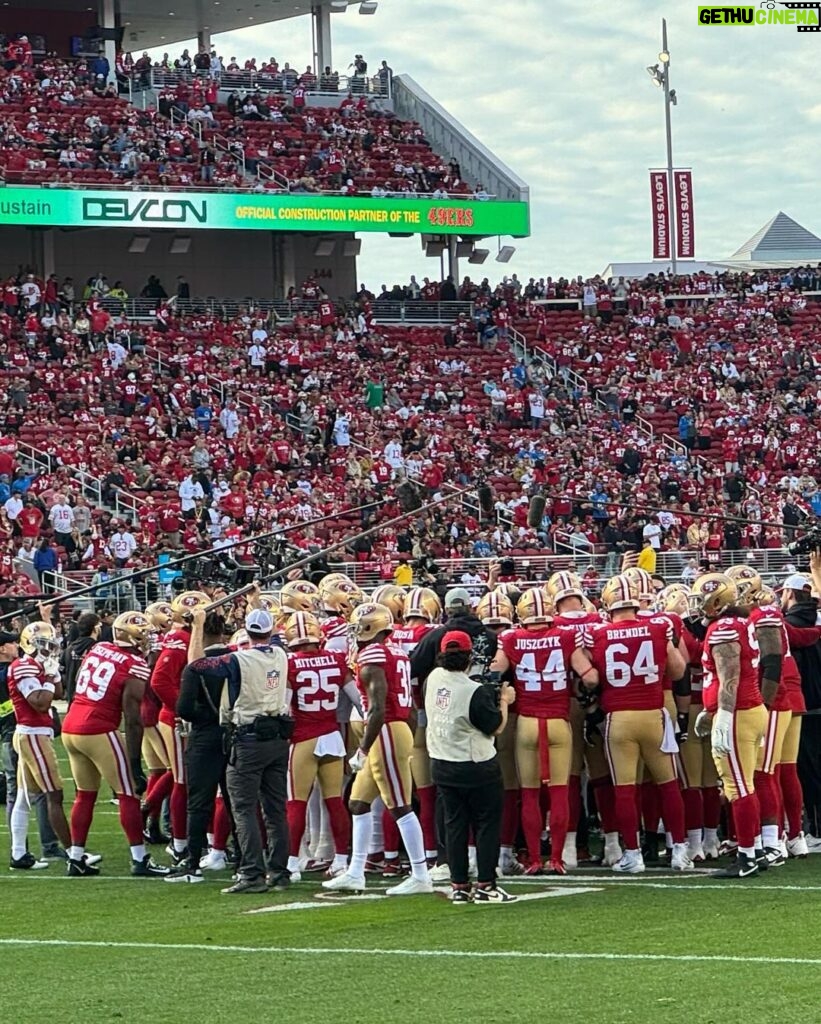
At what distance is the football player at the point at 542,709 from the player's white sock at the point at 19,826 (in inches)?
129

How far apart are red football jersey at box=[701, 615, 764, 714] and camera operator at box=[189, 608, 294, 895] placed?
7.59ft

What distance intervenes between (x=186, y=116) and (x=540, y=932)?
98.2 feet

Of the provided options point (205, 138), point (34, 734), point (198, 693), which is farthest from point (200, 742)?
point (205, 138)

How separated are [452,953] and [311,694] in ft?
9.47

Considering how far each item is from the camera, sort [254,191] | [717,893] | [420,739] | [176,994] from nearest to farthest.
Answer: [176,994]
[717,893]
[420,739]
[254,191]

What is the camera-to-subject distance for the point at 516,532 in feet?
96.9

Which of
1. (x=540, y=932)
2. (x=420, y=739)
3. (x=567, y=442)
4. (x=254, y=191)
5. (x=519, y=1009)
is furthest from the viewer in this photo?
(x=254, y=191)

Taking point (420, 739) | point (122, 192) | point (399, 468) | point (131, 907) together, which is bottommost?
point (131, 907)

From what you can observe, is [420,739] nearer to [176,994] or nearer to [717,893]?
[717,893]

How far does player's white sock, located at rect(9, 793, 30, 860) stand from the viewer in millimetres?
12469

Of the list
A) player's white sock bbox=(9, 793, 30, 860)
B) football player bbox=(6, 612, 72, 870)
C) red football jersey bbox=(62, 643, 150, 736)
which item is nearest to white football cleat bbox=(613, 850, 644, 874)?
red football jersey bbox=(62, 643, 150, 736)

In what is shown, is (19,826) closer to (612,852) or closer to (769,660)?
(612,852)

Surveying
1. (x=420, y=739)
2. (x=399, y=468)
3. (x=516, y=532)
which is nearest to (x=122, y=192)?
(x=399, y=468)

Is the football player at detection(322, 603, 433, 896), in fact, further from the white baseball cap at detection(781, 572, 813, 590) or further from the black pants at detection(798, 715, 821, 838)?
the black pants at detection(798, 715, 821, 838)
